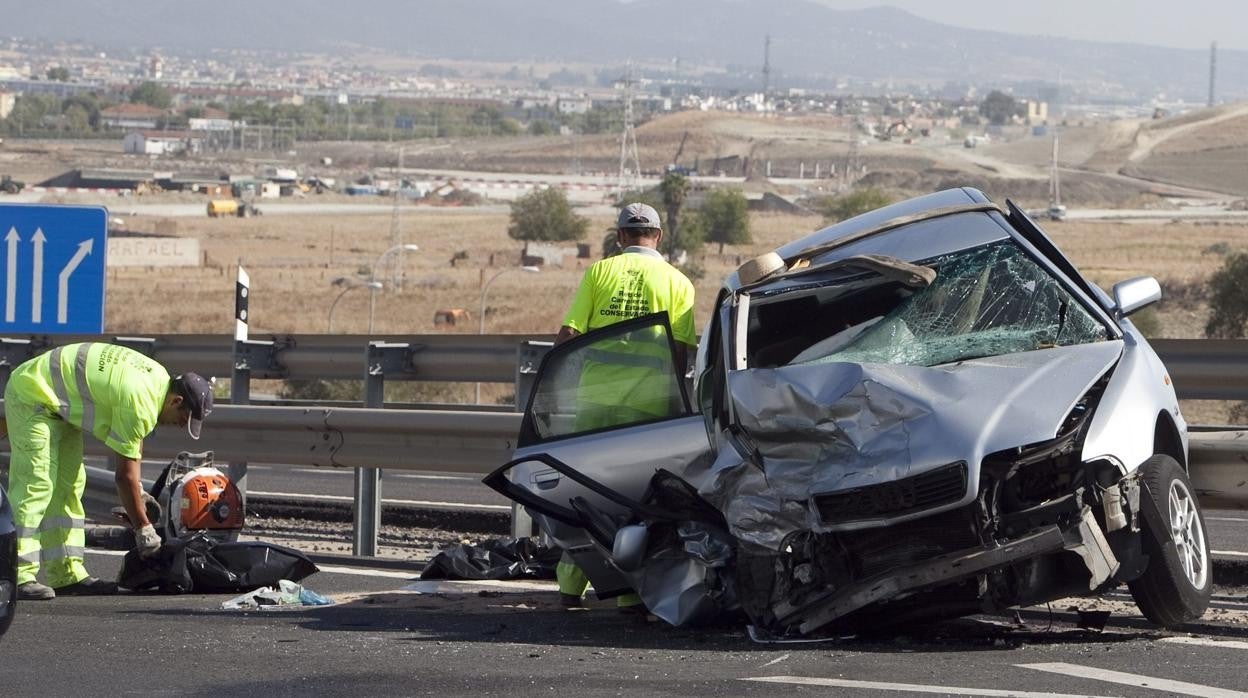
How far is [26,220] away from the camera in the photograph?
448 inches

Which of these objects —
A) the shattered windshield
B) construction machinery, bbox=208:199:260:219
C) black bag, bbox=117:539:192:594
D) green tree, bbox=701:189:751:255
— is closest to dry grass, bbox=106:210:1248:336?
green tree, bbox=701:189:751:255

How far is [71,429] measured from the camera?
8.19m

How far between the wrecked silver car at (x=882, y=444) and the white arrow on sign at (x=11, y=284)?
210 inches

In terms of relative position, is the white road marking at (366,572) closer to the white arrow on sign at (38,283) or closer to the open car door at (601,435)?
the open car door at (601,435)

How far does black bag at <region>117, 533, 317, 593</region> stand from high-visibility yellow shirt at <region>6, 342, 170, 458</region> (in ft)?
1.81

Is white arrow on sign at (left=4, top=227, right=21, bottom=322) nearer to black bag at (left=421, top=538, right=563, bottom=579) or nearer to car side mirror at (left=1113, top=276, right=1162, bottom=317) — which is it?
black bag at (left=421, top=538, right=563, bottom=579)

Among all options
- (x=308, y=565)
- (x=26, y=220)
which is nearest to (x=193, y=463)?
(x=308, y=565)

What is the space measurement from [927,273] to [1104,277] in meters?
→ 62.0

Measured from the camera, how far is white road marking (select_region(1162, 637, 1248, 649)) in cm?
627

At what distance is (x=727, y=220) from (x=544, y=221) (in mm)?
10785

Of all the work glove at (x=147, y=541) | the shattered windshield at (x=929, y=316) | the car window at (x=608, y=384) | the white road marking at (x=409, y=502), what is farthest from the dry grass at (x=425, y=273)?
the shattered windshield at (x=929, y=316)

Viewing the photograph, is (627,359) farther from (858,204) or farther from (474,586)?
(858,204)

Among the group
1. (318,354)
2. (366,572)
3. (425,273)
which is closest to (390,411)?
(366,572)

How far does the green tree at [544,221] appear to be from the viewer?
327 feet
